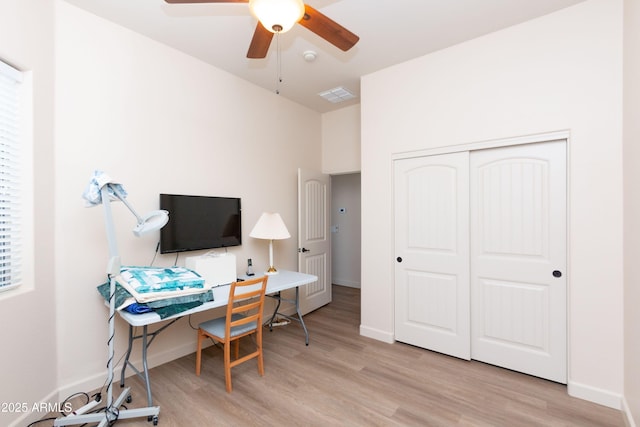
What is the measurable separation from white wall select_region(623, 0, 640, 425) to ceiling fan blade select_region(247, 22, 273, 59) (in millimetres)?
2408

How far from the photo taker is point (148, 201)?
2.79 meters

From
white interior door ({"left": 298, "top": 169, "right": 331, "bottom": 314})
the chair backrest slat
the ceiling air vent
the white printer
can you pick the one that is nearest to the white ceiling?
the ceiling air vent

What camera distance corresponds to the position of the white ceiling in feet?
7.84

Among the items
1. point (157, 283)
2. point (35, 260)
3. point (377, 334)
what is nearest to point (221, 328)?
point (157, 283)

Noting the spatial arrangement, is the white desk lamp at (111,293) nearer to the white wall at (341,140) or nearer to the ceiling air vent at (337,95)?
the ceiling air vent at (337,95)

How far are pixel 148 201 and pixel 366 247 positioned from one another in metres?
2.36

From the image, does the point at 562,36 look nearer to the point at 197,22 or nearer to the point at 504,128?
the point at 504,128

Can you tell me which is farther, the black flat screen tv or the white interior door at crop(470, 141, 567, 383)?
the black flat screen tv

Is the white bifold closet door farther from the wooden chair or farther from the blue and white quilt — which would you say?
the blue and white quilt

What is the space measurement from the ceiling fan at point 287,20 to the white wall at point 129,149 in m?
1.33

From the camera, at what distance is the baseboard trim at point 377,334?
132 inches

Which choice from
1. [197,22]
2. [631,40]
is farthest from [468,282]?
[197,22]

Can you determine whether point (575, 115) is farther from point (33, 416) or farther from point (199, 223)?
point (33, 416)

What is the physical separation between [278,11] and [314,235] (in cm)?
321
